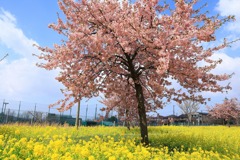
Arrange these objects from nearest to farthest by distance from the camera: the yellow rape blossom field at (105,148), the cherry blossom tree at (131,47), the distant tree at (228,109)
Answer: the yellow rape blossom field at (105,148), the cherry blossom tree at (131,47), the distant tree at (228,109)

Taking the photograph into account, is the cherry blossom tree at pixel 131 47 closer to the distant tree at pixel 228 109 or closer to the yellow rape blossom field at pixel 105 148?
the yellow rape blossom field at pixel 105 148

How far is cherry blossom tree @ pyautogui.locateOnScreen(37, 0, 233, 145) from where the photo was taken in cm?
998

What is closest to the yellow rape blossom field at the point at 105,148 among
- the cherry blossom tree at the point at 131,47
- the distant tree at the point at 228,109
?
the cherry blossom tree at the point at 131,47

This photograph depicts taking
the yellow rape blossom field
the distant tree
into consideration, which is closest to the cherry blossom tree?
the yellow rape blossom field

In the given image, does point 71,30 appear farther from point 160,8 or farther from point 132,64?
point 160,8

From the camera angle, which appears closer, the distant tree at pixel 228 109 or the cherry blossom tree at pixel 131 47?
the cherry blossom tree at pixel 131 47

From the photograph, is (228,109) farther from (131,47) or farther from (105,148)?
(105,148)

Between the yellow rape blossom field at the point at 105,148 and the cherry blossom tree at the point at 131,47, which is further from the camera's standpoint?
the cherry blossom tree at the point at 131,47

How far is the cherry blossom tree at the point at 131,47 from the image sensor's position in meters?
9.98

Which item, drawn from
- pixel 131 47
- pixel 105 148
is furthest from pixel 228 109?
pixel 105 148

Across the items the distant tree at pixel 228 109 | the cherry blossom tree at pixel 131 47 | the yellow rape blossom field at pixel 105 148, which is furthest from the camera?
the distant tree at pixel 228 109

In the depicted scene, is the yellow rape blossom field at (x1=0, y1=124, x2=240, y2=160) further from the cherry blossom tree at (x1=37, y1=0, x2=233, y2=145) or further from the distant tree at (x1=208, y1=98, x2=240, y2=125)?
the distant tree at (x1=208, y1=98, x2=240, y2=125)

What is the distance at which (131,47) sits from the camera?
1180 cm

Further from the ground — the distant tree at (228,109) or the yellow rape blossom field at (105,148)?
the distant tree at (228,109)
